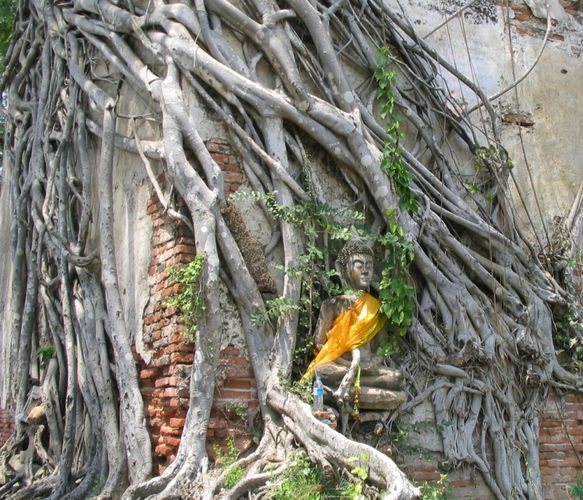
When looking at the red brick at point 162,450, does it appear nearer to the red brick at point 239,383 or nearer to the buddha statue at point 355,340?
the red brick at point 239,383

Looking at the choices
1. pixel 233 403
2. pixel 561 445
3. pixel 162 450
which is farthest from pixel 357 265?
pixel 561 445

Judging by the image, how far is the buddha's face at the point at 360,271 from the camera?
468 cm

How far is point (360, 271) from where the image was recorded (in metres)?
4.68

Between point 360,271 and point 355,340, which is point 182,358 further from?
point 360,271

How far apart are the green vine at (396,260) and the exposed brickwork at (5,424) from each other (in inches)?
153

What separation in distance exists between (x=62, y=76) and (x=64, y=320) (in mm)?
2013

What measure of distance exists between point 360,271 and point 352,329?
1.20ft

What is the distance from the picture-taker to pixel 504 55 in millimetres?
6547

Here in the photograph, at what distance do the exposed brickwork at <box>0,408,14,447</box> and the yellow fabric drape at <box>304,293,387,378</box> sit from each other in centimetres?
367

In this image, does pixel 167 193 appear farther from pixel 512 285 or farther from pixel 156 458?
pixel 512 285

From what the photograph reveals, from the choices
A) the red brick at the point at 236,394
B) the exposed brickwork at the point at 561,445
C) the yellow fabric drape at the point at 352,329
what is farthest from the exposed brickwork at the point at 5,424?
the exposed brickwork at the point at 561,445

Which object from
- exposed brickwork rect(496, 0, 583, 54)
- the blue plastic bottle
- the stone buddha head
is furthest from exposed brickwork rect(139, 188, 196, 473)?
exposed brickwork rect(496, 0, 583, 54)

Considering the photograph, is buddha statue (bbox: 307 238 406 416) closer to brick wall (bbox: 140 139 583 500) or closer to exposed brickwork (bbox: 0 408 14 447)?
brick wall (bbox: 140 139 583 500)

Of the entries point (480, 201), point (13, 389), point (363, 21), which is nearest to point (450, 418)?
point (480, 201)
